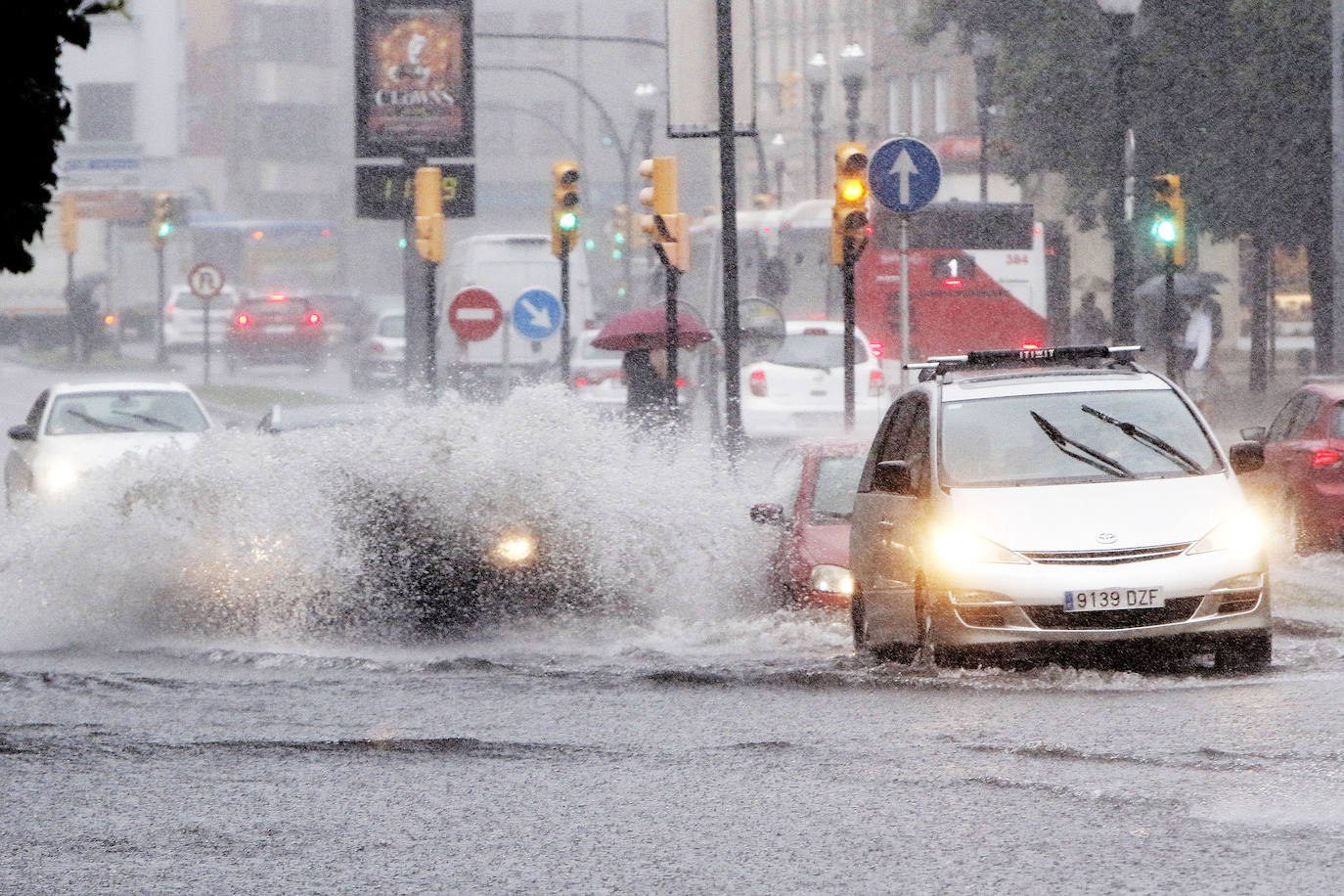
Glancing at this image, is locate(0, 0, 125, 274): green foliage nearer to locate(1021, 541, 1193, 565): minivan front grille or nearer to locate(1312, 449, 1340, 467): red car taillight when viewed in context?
locate(1021, 541, 1193, 565): minivan front grille

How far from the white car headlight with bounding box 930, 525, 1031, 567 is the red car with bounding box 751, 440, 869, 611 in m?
2.15

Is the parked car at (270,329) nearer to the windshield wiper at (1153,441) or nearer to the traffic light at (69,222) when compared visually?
the traffic light at (69,222)

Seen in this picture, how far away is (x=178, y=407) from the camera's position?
898 inches

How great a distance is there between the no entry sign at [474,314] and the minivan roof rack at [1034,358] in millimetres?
14754

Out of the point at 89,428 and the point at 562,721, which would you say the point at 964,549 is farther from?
the point at 89,428

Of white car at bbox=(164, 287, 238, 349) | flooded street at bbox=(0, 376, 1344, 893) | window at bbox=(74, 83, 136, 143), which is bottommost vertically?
flooded street at bbox=(0, 376, 1344, 893)

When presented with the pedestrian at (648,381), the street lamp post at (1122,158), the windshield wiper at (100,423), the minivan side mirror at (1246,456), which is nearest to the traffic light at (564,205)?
the pedestrian at (648,381)

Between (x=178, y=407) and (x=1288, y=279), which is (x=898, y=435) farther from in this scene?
(x=1288, y=279)

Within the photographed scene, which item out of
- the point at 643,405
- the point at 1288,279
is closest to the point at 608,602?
the point at 643,405

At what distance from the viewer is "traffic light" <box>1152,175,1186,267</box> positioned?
23750mm

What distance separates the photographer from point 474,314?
89.8ft

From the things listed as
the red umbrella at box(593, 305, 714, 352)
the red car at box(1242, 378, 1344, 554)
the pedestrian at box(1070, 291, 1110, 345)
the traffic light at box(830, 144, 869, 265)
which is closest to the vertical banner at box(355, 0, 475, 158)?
the red umbrella at box(593, 305, 714, 352)

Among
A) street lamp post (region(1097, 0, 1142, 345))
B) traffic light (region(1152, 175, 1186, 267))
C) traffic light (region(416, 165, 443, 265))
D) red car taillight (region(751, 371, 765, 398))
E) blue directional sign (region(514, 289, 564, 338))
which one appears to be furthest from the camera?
red car taillight (region(751, 371, 765, 398))

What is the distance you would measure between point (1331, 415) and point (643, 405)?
601 cm
